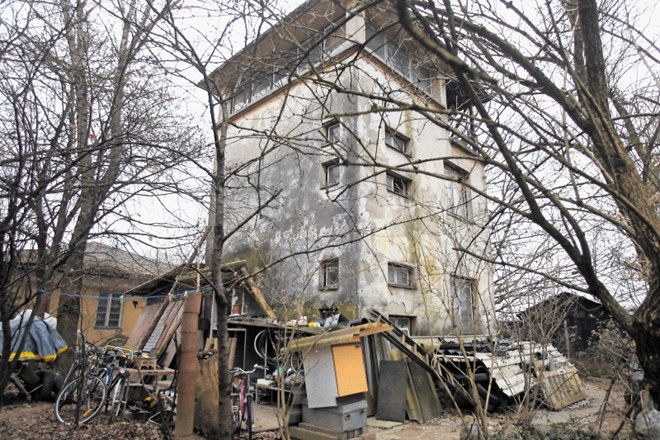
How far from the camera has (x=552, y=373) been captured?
33.9ft

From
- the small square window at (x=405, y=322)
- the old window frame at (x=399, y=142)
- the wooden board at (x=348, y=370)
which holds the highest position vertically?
the old window frame at (x=399, y=142)

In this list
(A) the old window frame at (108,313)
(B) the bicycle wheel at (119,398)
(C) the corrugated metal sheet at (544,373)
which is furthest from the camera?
(A) the old window frame at (108,313)

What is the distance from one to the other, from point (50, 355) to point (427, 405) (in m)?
7.83

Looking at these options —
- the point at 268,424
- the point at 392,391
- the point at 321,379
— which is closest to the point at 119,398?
the point at 268,424

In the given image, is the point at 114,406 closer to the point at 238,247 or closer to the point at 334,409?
the point at 334,409

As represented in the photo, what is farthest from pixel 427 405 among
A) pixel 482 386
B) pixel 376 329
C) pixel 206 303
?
pixel 206 303

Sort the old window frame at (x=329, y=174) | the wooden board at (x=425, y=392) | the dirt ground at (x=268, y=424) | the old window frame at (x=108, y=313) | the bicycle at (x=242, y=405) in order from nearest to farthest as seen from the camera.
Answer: the dirt ground at (x=268, y=424) < the bicycle at (x=242, y=405) < the wooden board at (x=425, y=392) < the old window frame at (x=329, y=174) < the old window frame at (x=108, y=313)

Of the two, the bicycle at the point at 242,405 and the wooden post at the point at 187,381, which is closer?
the wooden post at the point at 187,381

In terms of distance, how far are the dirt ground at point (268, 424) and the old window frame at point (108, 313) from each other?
13207 millimetres

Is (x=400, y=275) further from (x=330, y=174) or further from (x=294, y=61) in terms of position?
(x=294, y=61)

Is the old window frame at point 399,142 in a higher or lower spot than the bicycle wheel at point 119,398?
higher

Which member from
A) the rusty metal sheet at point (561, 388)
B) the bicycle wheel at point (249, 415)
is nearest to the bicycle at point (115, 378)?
the bicycle wheel at point (249, 415)

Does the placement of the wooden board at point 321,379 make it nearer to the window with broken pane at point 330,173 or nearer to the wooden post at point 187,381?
the wooden post at point 187,381

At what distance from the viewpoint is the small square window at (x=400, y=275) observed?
12.1 meters
